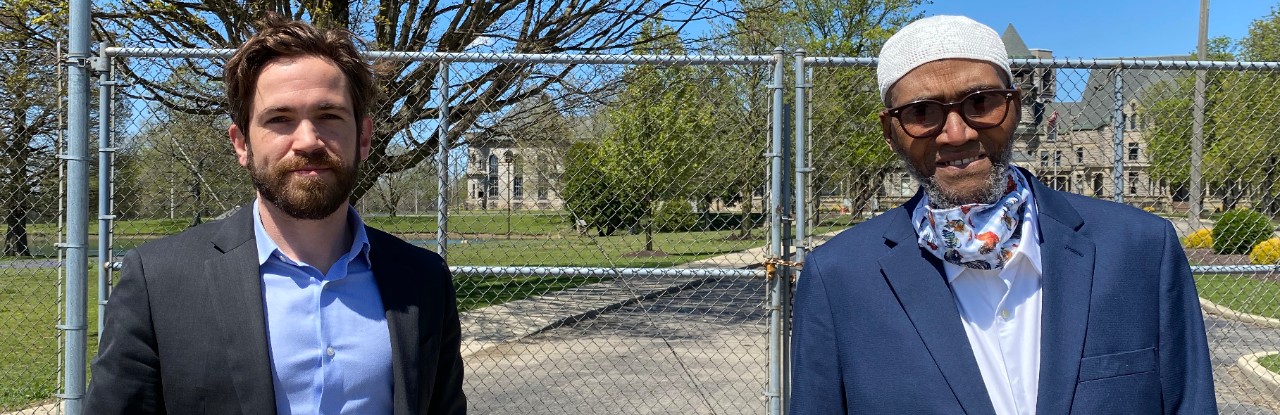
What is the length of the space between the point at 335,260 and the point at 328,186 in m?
0.22

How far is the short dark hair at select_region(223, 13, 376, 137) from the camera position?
1.82 m

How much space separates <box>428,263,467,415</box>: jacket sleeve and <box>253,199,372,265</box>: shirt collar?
0.23 metres

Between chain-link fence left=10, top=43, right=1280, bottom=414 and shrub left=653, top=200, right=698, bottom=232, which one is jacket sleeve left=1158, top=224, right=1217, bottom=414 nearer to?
chain-link fence left=10, top=43, right=1280, bottom=414

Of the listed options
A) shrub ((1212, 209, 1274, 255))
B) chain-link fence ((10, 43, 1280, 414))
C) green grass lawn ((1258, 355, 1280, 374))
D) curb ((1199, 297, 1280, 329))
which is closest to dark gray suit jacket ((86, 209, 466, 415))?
chain-link fence ((10, 43, 1280, 414))

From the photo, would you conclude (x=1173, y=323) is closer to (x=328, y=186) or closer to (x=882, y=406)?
(x=882, y=406)

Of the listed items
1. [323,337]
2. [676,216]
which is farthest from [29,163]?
[323,337]

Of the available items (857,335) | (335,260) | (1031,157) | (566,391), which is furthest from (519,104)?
(857,335)

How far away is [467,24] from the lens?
9.69 m

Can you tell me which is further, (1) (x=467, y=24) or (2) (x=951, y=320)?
(1) (x=467, y=24)

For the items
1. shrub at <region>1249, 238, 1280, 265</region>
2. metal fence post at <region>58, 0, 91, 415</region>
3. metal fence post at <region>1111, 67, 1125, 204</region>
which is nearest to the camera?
metal fence post at <region>58, 0, 91, 415</region>

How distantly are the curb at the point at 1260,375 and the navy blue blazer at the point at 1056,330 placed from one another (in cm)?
629

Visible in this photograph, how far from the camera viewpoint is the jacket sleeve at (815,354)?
1749 mm

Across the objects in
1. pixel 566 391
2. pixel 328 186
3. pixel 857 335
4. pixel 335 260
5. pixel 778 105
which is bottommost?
pixel 566 391

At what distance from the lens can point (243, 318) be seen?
5.68ft
